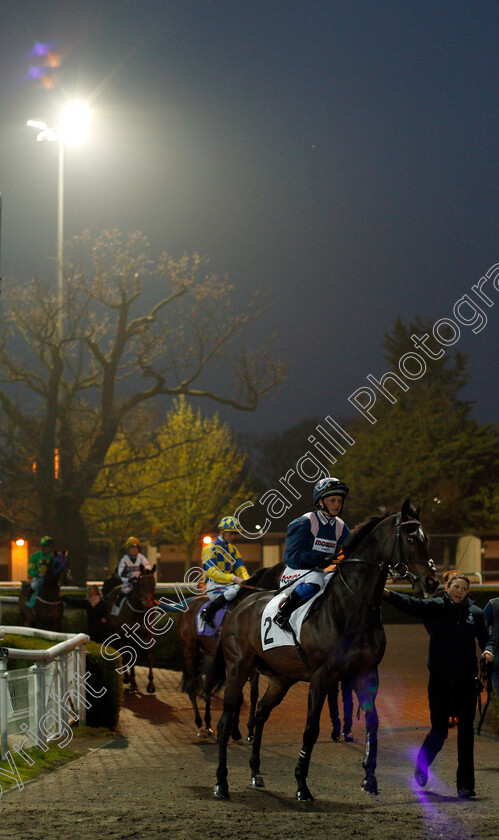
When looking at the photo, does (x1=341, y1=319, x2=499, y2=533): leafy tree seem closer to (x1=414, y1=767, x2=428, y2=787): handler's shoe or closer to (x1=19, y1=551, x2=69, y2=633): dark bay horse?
(x1=19, y1=551, x2=69, y2=633): dark bay horse

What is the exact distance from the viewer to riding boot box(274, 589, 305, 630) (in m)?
6.41

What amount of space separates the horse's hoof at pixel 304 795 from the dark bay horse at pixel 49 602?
926 centimetres

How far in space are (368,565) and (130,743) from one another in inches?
143

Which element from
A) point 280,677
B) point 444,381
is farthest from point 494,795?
point 444,381

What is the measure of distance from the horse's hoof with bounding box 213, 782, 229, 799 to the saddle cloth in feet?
3.10

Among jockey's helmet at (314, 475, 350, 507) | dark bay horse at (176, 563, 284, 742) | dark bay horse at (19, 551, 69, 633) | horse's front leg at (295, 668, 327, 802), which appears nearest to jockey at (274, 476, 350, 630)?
jockey's helmet at (314, 475, 350, 507)

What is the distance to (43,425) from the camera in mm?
26484

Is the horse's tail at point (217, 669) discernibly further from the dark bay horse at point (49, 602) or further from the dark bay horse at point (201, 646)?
the dark bay horse at point (49, 602)

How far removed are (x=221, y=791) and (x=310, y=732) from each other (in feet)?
2.17

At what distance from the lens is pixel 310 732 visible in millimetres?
6008

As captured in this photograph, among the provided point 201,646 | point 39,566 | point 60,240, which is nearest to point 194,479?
point 60,240

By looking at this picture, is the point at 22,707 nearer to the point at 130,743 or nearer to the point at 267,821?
the point at 130,743

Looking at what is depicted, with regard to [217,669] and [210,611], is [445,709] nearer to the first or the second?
[217,669]

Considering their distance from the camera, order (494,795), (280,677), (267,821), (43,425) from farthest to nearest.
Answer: (43,425), (280,677), (494,795), (267,821)
